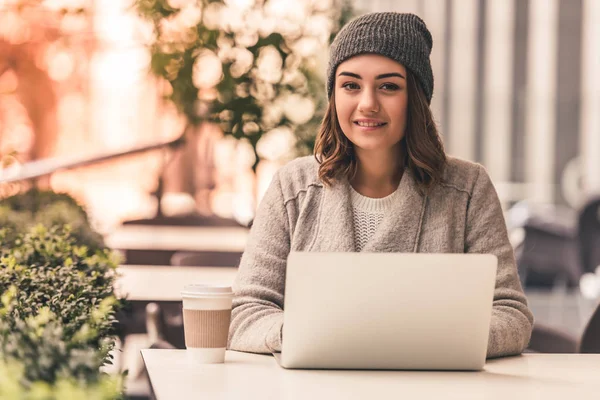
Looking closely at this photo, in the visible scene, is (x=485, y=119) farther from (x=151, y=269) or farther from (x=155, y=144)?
(x=151, y=269)

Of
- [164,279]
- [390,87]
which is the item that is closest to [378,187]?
[390,87]

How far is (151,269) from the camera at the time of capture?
12.8 feet

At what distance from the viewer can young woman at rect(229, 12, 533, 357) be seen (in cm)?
214

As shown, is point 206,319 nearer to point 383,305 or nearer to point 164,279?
point 383,305

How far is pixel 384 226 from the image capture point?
7.27ft

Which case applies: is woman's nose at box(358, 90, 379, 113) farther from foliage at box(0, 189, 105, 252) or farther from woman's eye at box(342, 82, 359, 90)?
foliage at box(0, 189, 105, 252)

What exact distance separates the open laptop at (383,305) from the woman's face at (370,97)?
24.3 inches

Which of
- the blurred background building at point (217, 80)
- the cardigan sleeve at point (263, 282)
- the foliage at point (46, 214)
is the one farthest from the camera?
the blurred background building at point (217, 80)

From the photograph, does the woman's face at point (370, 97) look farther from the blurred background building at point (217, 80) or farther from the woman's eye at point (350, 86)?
the blurred background building at point (217, 80)

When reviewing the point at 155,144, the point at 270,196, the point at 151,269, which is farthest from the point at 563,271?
the point at 270,196

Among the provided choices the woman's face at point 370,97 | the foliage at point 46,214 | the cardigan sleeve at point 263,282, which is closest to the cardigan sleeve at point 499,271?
the woman's face at point 370,97

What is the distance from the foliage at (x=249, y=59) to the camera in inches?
167

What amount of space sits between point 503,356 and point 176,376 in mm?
712

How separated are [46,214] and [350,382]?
3.03m
